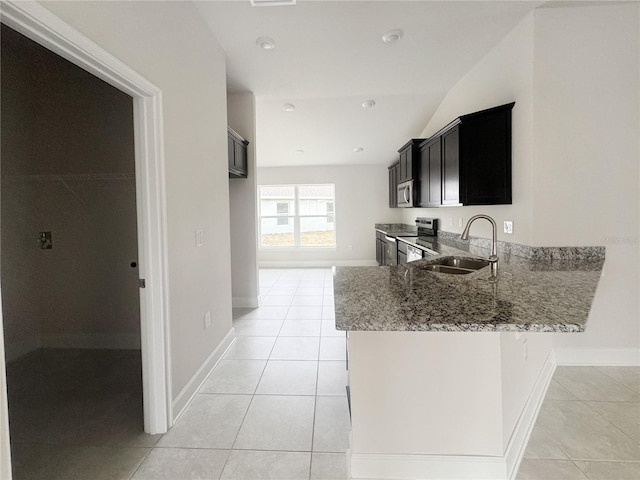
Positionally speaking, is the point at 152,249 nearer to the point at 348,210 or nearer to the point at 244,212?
the point at 244,212

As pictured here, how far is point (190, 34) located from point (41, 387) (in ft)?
8.97

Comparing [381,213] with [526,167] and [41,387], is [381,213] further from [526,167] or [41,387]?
[41,387]

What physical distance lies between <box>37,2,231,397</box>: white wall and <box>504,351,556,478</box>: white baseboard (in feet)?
6.13

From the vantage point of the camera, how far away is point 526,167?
2.49m

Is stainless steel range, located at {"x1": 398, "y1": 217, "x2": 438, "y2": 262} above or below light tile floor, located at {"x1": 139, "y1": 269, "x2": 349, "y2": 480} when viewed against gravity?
above

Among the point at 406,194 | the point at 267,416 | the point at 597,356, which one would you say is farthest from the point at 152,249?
the point at 406,194

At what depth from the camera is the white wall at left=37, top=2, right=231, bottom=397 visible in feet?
5.03

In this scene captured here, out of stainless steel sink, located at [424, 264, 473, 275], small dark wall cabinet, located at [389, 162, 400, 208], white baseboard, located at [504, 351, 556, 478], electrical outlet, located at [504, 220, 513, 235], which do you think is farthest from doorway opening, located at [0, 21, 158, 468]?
small dark wall cabinet, located at [389, 162, 400, 208]

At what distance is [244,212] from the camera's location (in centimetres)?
401

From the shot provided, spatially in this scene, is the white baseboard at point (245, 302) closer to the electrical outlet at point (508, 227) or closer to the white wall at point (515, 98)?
the white wall at point (515, 98)

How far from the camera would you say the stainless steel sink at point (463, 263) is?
2.36 metres

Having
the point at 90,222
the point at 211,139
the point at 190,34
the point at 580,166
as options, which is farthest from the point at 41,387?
the point at 580,166

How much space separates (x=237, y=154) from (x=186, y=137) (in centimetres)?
145

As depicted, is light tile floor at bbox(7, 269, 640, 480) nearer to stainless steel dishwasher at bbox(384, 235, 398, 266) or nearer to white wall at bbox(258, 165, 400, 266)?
stainless steel dishwasher at bbox(384, 235, 398, 266)
